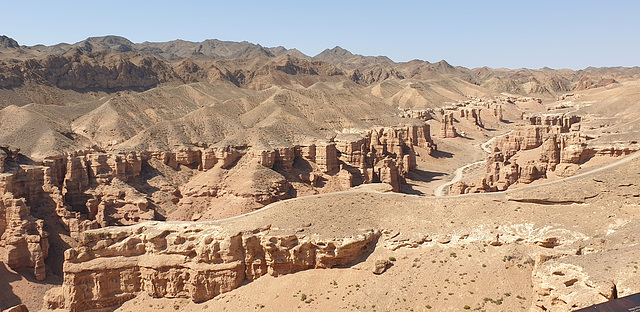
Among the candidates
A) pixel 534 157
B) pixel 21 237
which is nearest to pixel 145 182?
pixel 21 237

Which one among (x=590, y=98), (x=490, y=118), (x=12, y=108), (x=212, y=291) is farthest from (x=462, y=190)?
(x=590, y=98)

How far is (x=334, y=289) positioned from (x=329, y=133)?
4828 cm

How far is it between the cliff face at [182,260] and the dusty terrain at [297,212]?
9cm

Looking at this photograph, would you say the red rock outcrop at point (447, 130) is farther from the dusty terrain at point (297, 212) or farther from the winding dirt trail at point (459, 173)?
the dusty terrain at point (297, 212)

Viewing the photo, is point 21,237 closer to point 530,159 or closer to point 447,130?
point 530,159

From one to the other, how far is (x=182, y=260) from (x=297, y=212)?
7.79m

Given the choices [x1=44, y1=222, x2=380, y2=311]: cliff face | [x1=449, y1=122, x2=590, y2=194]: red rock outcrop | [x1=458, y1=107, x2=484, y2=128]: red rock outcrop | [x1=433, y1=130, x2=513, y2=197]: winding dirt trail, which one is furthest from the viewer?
[x1=458, y1=107, x2=484, y2=128]: red rock outcrop

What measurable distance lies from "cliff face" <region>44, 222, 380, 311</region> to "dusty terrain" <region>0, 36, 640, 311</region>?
90 millimetres

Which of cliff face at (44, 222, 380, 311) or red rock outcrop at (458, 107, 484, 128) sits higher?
red rock outcrop at (458, 107, 484, 128)

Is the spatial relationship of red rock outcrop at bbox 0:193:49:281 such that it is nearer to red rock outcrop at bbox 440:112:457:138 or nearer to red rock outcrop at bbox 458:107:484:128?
red rock outcrop at bbox 440:112:457:138

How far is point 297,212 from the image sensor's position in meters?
32.5

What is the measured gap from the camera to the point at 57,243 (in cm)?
4466

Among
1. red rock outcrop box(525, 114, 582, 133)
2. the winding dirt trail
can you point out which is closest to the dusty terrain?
red rock outcrop box(525, 114, 582, 133)

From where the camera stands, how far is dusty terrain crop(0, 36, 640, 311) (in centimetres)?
2728
